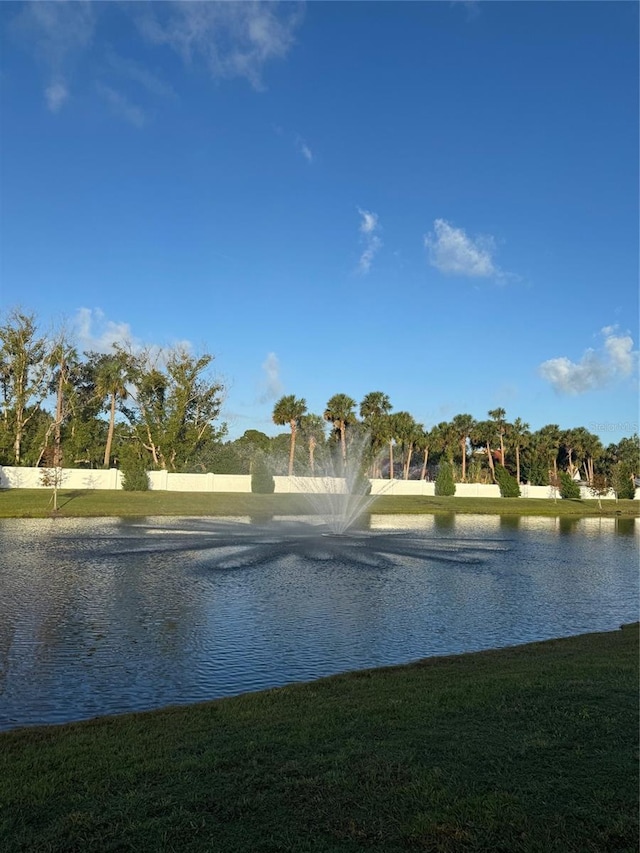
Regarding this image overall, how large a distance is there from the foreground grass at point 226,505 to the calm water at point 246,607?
1277 centimetres

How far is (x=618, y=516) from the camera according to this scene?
211 feet

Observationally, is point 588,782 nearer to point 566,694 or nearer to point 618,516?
point 566,694

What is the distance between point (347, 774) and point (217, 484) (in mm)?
63994

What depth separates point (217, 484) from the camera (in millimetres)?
68500

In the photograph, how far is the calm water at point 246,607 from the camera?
10.9 m

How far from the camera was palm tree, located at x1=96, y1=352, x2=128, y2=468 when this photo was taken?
72.4 metres

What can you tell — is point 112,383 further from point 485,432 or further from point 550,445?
point 550,445

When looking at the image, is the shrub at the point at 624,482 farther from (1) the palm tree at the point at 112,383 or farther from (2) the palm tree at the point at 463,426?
(1) the palm tree at the point at 112,383

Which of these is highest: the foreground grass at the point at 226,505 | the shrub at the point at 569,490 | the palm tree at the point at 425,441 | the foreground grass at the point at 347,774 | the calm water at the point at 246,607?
the palm tree at the point at 425,441

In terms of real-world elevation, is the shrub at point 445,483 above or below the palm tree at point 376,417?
below

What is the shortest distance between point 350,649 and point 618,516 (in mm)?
59104

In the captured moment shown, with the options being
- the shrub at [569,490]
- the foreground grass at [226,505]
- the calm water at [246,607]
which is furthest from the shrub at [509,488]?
the calm water at [246,607]

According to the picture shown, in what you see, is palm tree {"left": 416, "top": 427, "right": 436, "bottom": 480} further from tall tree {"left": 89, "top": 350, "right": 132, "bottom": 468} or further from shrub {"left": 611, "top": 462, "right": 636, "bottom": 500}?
tall tree {"left": 89, "top": 350, "right": 132, "bottom": 468}

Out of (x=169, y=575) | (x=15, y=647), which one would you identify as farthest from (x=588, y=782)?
(x=169, y=575)
